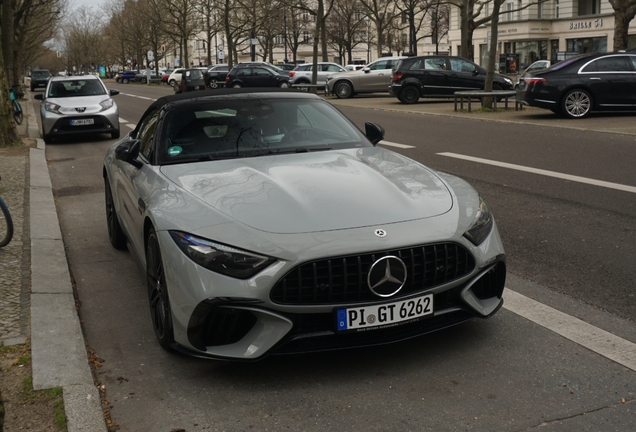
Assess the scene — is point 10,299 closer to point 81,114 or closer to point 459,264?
point 459,264

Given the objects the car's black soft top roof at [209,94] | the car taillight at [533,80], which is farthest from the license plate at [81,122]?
the car's black soft top roof at [209,94]

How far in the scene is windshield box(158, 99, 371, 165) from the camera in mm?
5434

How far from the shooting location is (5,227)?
692 cm

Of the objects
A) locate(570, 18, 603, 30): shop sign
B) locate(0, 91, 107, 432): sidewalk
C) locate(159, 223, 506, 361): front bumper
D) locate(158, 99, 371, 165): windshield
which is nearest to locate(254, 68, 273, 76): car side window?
locate(570, 18, 603, 30): shop sign

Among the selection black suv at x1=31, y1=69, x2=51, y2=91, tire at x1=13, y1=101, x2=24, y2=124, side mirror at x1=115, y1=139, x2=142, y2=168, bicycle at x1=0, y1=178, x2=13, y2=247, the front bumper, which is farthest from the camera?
black suv at x1=31, y1=69, x2=51, y2=91

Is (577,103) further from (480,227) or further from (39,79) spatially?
(39,79)

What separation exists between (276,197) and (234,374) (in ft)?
3.15

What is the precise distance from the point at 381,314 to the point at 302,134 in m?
2.15

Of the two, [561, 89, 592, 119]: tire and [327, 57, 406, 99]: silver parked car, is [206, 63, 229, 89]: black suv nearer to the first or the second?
[327, 57, 406, 99]: silver parked car

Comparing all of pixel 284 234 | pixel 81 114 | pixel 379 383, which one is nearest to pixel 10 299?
pixel 284 234

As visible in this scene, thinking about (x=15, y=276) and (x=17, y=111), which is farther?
(x=17, y=111)

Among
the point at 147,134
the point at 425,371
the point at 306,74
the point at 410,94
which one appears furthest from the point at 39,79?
the point at 425,371

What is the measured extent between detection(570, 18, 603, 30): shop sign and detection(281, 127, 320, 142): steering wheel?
6319 cm

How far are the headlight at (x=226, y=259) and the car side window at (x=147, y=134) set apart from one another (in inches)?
69.1
